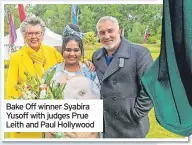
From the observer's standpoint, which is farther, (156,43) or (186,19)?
(156,43)

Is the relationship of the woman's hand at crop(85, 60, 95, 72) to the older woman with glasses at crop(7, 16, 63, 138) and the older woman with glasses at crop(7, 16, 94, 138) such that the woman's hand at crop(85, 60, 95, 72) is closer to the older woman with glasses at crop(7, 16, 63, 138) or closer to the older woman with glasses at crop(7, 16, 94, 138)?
the older woman with glasses at crop(7, 16, 94, 138)

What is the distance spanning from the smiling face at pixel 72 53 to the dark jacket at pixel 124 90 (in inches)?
4.0

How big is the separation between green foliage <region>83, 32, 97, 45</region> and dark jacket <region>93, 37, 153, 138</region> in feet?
0.23

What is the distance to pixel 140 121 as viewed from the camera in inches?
119

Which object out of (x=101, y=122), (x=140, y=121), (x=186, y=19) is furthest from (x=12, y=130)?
(x=186, y=19)

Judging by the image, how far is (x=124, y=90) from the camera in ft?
9.84

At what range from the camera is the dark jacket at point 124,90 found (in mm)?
2994

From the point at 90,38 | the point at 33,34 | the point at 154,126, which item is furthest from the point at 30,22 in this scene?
the point at 154,126

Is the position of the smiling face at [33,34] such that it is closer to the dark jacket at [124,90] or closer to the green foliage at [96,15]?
the green foliage at [96,15]

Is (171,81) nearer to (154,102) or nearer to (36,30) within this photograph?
(154,102)

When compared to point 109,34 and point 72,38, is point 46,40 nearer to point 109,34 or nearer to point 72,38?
point 72,38

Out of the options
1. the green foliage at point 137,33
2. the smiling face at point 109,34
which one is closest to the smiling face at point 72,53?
the smiling face at point 109,34

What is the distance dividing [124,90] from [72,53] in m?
0.38

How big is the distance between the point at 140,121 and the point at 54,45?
0.69 meters
